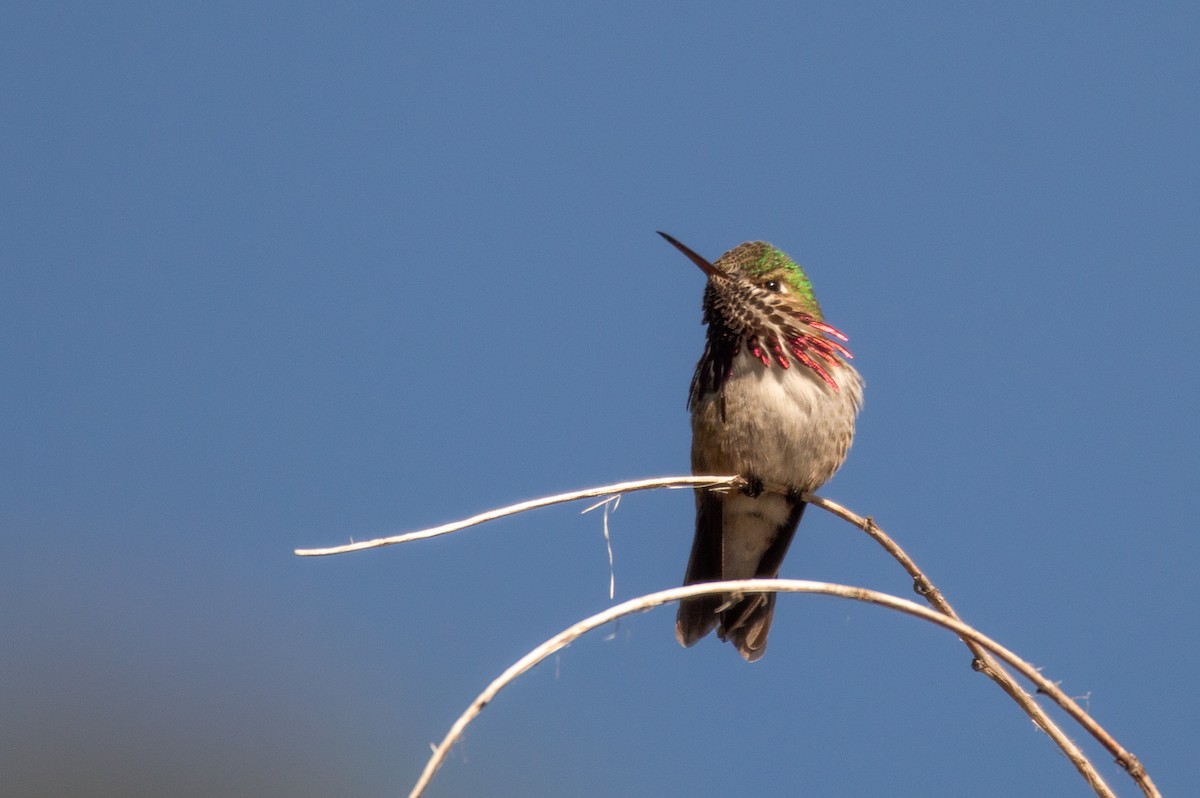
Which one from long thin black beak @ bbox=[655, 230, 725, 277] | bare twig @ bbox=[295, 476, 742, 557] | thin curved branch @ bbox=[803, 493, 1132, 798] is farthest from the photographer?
long thin black beak @ bbox=[655, 230, 725, 277]

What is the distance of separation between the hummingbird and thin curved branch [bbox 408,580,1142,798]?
2.95 metres

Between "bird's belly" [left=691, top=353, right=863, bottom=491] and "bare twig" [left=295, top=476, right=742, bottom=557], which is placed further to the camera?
"bird's belly" [left=691, top=353, right=863, bottom=491]

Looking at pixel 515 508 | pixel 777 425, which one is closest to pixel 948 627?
pixel 515 508

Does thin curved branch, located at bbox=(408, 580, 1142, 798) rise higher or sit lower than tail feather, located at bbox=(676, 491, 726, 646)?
lower

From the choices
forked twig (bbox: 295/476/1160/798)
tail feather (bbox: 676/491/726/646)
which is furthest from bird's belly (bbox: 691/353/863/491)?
forked twig (bbox: 295/476/1160/798)

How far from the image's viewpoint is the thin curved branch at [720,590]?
6.59ft

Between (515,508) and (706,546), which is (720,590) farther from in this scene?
(706,546)

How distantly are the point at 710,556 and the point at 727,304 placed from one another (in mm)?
1206

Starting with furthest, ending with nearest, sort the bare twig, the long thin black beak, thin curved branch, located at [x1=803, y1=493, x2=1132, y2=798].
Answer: the long thin black beak
the bare twig
thin curved branch, located at [x1=803, y1=493, x2=1132, y2=798]

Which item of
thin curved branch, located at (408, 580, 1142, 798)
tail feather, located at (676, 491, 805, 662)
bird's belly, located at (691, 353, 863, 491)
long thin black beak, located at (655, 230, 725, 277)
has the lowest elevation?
thin curved branch, located at (408, 580, 1142, 798)

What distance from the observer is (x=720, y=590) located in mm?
2277

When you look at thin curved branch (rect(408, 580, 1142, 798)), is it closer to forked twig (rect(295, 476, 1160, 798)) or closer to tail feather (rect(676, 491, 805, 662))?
forked twig (rect(295, 476, 1160, 798))

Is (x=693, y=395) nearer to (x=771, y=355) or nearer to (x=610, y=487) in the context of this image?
(x=771, y=355)

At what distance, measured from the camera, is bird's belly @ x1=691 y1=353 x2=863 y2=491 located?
5.27 m
